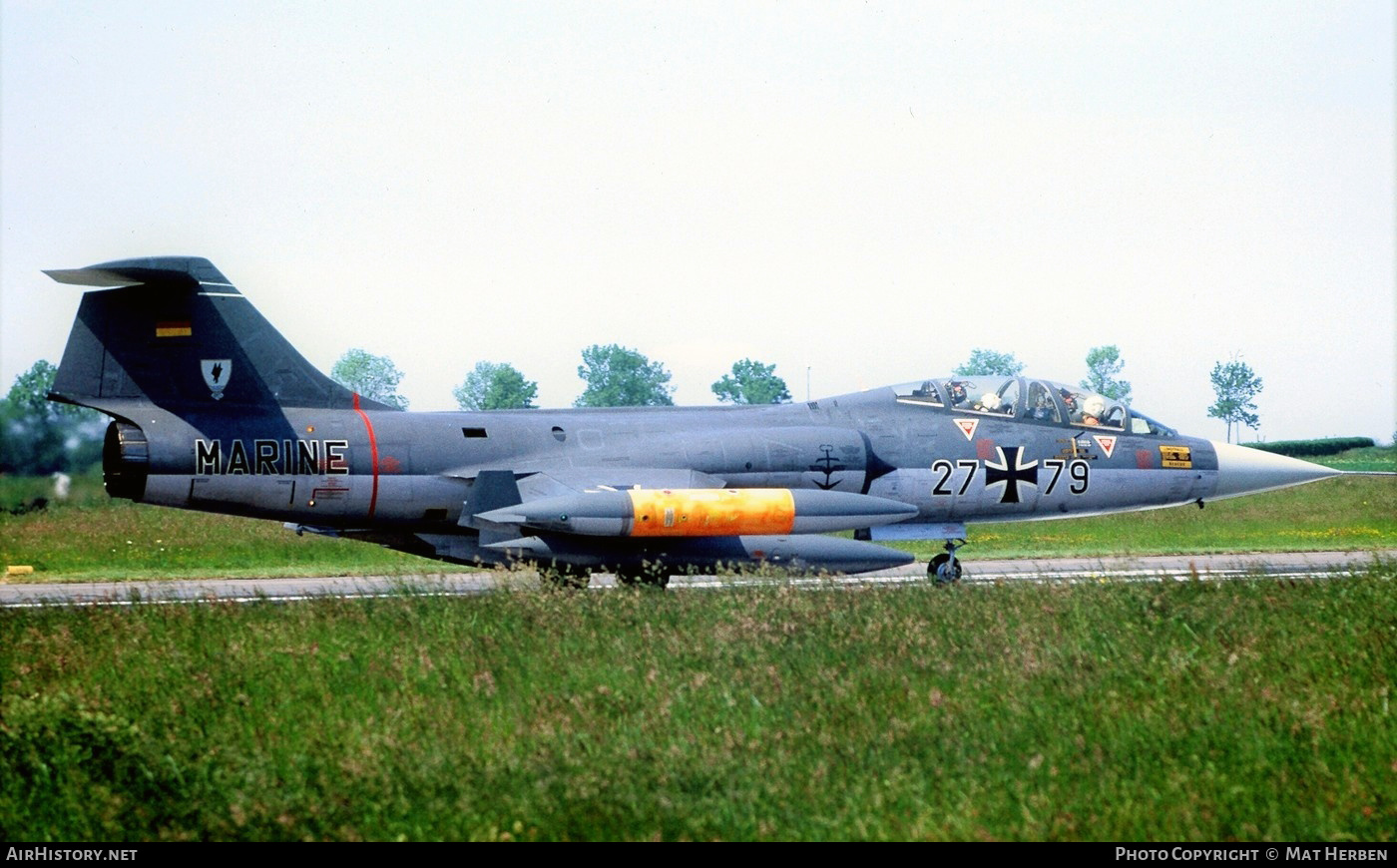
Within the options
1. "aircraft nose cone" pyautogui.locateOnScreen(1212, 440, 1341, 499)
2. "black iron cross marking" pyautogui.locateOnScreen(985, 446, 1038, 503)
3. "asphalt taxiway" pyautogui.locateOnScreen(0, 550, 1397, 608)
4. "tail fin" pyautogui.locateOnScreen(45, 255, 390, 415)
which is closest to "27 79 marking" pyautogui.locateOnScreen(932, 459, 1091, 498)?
"black iron cross marking" pyautogui.locateOnScreen(985, 446, 1038, 503)

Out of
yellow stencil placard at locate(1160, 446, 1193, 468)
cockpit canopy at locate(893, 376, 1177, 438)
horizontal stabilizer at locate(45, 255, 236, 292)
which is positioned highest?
horizontal stabilizer at locate(45, 255, 236, 292)

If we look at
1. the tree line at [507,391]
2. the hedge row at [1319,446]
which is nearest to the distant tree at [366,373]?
the tree line at [507,391]

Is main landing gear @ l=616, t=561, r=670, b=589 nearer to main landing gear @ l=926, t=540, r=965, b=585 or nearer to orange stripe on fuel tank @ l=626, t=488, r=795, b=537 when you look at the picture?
orange stripe on fuel tank @ l=626, t=488, r=795, b=537

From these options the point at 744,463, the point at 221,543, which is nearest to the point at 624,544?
the point at 744,463

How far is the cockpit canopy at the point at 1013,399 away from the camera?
1894 centimetres

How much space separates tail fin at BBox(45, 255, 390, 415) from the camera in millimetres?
14688

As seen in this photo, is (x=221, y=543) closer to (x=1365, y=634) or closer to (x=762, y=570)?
(x=762, y=570)

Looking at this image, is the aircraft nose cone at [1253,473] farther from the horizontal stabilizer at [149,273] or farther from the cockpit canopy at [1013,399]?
the horizontal stabilizer at [149,273]

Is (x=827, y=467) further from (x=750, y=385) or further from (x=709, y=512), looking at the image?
(x=750, y=385)

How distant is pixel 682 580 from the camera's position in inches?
819

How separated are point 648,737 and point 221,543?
63.1 ft

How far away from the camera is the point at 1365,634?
10766 millimetres

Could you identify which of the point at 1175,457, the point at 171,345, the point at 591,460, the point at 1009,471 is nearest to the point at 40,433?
the point at 171,345

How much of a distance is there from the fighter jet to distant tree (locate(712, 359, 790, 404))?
1654 inches
